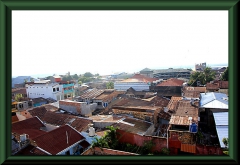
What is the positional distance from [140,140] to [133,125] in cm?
138

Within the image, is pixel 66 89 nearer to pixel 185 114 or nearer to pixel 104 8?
pixel 185 114

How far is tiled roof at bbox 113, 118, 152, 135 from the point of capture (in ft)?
16.0

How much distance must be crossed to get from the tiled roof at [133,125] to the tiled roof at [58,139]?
1075 mm

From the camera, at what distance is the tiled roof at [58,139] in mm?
4125

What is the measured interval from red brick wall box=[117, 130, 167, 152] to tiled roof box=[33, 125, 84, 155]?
1.32 metres

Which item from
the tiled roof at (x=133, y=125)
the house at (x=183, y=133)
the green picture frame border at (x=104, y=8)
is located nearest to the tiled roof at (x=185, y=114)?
the house at (x=183, y=133)

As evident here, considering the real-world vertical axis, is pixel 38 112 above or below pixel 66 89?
below

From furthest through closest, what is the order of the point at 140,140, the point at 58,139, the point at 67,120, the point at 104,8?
1. the point at 67,120
2. the point at 58,139
3. the point at 140,140
4. the point at 104,8

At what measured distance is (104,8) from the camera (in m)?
0.82

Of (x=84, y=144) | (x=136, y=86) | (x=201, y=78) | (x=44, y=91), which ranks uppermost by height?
(x=201, y=78)

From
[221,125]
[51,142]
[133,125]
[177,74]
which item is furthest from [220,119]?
[177,74]
